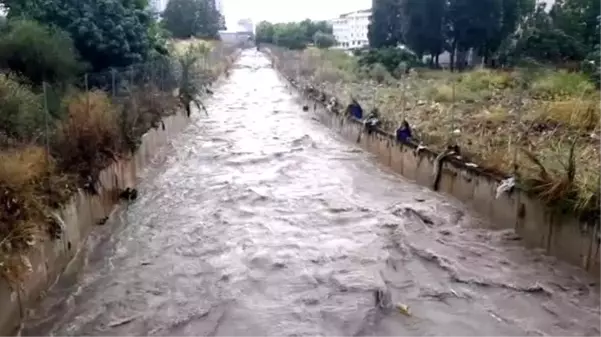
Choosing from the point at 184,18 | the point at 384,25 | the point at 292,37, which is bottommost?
the point at 384,25

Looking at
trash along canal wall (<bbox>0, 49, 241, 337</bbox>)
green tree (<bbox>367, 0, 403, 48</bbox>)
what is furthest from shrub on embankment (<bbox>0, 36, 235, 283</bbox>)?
green tree (<bbox>367, 0, 403, 48</bbox>)

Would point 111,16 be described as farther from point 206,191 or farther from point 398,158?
point 398,158

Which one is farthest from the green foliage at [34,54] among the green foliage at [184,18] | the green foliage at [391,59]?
the green foliage at [184,18]

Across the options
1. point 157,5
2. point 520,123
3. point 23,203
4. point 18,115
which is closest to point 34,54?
point 18,115

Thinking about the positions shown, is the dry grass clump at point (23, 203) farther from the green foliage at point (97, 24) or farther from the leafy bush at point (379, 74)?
the leafy bush at point (379, 74)

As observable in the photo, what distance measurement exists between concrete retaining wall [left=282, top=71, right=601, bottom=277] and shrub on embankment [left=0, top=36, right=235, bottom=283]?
602 centimetres

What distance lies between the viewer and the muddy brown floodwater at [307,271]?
248 inches

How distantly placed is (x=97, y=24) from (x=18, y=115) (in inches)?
322

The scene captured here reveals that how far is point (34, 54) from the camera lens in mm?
12477

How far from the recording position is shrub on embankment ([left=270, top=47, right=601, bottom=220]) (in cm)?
771

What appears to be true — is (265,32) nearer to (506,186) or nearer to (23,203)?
(506,186)

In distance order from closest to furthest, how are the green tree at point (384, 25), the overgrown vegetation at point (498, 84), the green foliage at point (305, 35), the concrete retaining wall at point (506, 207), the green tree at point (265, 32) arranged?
the concrete retaining wall at point (506, 207), the overgrown vegetation at point (498, 84), the green tree at point (384, 25), the green foliage at point (305, 35), the green tree at point (265, 32)

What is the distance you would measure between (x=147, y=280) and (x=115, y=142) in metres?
4.27

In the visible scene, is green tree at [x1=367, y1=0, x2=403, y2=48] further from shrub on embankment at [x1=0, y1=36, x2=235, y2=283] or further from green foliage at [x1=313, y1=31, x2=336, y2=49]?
shrub on embankment at [x1=0, y1=36, x2=235, y2=283]
